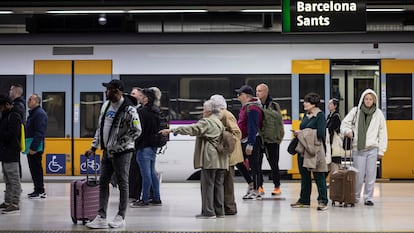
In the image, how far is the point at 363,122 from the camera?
11.2 metres

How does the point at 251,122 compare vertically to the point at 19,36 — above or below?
below

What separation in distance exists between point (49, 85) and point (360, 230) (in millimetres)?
8587

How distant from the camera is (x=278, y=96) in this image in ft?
50.2

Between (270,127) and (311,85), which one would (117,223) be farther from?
(311,85)

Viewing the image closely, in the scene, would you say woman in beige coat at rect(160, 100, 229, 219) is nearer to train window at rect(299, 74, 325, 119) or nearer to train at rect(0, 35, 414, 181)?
train at rect(0, 35, 414, 181)

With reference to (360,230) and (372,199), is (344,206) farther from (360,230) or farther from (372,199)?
(360,230)

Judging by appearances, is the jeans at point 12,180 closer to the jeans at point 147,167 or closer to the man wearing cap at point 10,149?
the man wearing cap at point 10,149

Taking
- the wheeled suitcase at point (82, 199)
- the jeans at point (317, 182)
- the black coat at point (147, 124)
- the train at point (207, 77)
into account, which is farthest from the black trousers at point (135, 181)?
the train at point (207, 77)

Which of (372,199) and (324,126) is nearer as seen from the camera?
(324,126)

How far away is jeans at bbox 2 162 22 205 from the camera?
403 inches

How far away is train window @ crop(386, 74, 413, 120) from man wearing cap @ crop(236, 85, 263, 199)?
183 inches

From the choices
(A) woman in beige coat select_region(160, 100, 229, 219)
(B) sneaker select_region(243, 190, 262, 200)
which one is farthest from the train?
(A) woman in beige coat select_region(160, 100, 229, 219)

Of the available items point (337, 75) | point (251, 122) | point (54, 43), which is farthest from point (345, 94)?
point (54, 43)

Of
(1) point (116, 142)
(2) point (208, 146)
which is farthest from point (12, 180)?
(2) point (208, 146)
